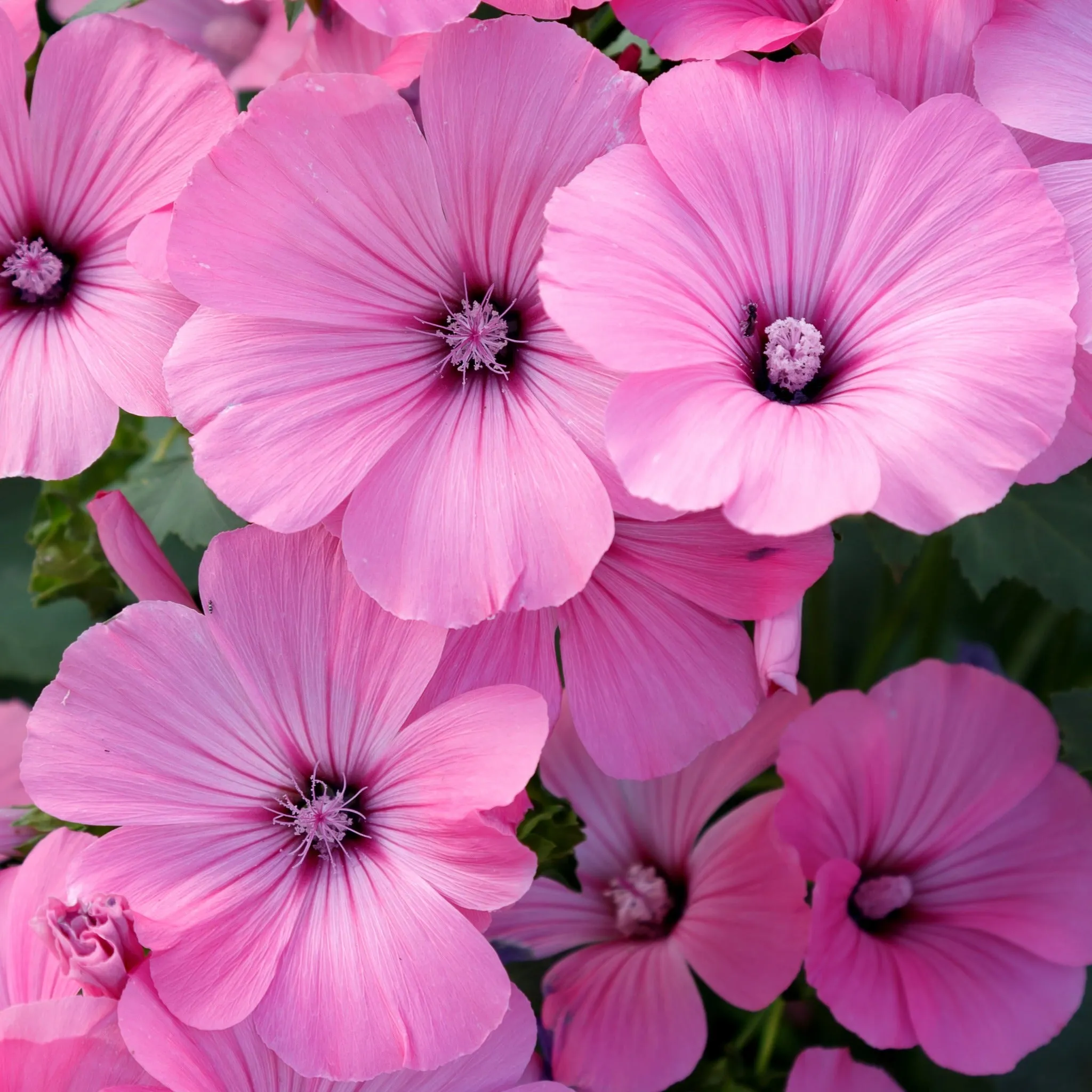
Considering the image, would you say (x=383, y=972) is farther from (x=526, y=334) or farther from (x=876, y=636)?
(x=876, y=636)

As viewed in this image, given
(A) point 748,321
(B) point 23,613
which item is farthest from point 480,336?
(B) point 23,613

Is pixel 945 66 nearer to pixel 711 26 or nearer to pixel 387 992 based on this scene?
pixel 711 26

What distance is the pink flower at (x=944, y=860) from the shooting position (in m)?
0.57

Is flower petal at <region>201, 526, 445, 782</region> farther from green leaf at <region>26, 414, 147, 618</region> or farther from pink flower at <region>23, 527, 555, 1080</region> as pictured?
green leaf at <region>26, 414, 147, 618</region>

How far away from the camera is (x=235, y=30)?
0.74m

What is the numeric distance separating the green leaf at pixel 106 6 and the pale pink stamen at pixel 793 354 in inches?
12.9

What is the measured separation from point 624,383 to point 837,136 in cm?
14

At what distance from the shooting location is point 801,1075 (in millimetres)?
563

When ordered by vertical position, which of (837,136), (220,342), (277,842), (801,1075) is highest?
(837,136)

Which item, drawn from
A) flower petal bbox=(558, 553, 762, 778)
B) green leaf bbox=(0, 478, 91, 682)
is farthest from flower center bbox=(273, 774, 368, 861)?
green leaf bbox=(0, 478, 91, 682)

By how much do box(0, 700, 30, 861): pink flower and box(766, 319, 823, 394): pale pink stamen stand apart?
0.41 metres

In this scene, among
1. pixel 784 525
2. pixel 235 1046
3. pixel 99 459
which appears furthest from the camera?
pixel 99 459

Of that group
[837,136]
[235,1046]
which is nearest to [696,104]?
[837,136]

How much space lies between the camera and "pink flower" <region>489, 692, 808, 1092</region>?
569 millimetres
